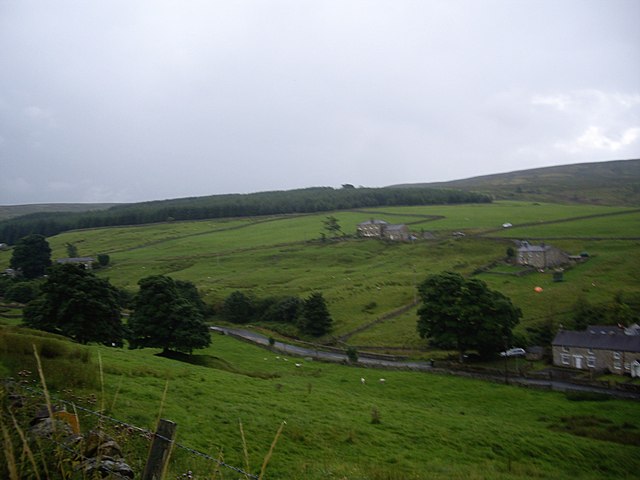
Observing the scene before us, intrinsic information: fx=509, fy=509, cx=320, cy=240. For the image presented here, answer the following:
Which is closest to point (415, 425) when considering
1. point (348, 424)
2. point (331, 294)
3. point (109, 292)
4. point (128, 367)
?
point (348, 424)

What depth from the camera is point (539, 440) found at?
2388 cm

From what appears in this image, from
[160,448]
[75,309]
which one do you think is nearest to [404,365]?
[75,309]

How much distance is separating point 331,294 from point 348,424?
57946mm

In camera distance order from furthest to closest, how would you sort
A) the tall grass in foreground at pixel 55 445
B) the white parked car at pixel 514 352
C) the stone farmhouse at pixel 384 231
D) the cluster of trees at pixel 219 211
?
the cluster of trees at pixel 219 211, the stone farmhouse at pixel 384 231, the white parked car at pixel 514 352, the tall grass in foreground at pixel 55 445

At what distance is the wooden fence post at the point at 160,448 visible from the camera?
6.36 meters

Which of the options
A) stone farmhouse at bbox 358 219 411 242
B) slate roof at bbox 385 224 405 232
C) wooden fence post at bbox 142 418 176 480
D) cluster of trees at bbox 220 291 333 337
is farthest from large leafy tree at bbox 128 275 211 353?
slate roof at bbox 385 224 405 232

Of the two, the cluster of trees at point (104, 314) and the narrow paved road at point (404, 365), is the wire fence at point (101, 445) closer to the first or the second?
the cluster of trees at point (104, 314)

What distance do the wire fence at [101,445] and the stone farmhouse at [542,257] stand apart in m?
81.9

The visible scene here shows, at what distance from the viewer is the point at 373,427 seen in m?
22.0

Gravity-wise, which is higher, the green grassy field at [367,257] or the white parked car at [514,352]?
the green grassy field at [367,257]

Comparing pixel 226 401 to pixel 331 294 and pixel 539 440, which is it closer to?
pixel 539 440

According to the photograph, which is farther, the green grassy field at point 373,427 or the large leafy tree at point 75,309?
the large leafy tree at point 75,309

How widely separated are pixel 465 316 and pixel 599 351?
39.2 feet

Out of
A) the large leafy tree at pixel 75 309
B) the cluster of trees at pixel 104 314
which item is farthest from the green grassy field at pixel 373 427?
the large leafy tree at pixel 75 309
